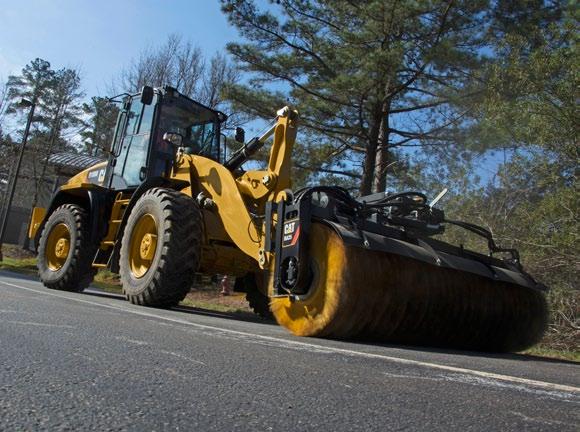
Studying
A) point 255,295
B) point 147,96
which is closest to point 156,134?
point 147,96

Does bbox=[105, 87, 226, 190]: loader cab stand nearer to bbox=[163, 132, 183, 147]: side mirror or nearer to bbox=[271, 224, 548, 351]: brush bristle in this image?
bbox=[163, 132, 183, 147]: side mirror

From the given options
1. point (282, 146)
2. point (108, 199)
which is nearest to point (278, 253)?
point (282, 146)

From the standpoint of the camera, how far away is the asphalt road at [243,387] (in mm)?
1937

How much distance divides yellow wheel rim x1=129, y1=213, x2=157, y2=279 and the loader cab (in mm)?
1101

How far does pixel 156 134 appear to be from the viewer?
839 cm

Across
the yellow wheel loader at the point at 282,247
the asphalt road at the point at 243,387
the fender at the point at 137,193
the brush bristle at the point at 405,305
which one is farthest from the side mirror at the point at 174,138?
the asphalt road at the point at 243,387

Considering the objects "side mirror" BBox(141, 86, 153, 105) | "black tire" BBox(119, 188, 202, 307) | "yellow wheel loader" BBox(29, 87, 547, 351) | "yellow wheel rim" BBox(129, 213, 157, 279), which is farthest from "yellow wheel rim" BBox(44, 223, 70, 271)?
"black tire" BBox(119, 188, 202, 307)

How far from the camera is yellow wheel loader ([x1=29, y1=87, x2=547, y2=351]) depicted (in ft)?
16.4

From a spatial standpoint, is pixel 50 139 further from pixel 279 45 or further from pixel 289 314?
pixel 289 314

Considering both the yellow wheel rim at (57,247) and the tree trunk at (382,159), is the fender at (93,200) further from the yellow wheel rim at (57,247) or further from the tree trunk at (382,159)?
the tree trunk at (382,159)

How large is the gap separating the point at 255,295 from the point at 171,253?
7.55 ft

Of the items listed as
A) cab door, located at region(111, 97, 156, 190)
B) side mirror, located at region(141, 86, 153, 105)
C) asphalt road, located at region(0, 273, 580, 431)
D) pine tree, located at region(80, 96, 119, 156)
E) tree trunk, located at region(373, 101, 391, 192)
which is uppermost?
pine tree, located at region(80, 96, 119, 156)

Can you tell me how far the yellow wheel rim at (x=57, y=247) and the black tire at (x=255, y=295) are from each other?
124 inches

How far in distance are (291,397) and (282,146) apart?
419 cm
